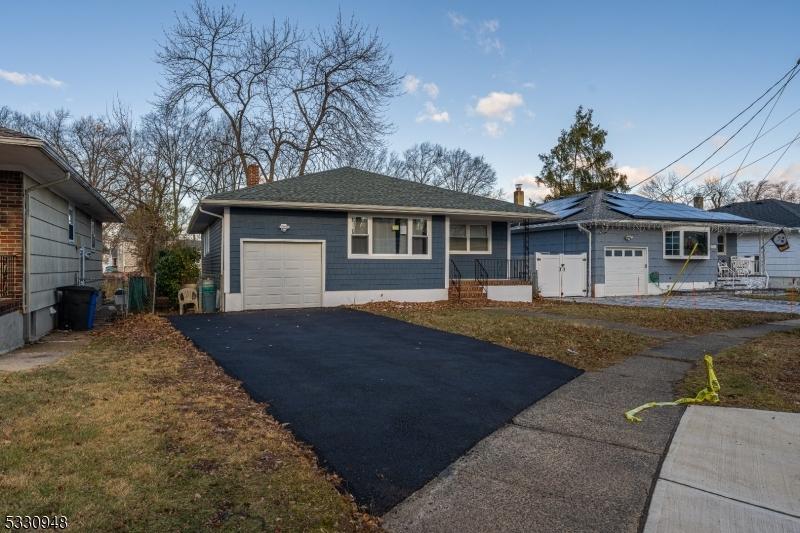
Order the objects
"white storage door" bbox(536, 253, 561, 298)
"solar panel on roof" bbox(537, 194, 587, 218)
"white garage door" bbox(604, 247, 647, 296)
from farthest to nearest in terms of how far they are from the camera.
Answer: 1. "solar panel on roof" bbox(537, 194, 587, 218)
2. "white garage door" bbox(604, 247, 647, 296)
3. "white storage door" bbox(536, 253, 561, 298)

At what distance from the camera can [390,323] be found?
11.1m

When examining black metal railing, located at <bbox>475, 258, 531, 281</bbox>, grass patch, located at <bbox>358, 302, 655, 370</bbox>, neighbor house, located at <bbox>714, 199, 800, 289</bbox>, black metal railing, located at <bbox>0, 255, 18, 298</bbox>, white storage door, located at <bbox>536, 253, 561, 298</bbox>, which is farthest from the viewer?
neighbor house, located at <bbox>714, 199, 800, 289</bbox>

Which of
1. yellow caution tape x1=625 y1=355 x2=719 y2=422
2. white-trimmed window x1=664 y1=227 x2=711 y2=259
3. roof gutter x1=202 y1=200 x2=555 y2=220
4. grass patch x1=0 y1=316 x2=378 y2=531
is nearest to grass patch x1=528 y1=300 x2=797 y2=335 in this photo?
roof gutter x1=202 y1=200 x2=555 y2=220

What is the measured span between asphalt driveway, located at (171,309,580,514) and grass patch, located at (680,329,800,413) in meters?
1.65

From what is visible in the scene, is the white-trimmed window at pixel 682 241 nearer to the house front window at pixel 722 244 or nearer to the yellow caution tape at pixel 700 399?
the house front window at pixel 722 244

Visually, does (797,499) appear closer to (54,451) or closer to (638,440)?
(638,440)

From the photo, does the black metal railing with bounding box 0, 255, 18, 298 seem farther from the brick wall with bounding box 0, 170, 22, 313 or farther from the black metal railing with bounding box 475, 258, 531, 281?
the black metal railing with bounding box 475, 258, 531, 281

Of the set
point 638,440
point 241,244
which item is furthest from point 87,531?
point 241,244

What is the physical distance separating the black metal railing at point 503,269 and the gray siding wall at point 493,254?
0.15 m

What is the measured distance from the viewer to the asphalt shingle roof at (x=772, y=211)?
2707cm

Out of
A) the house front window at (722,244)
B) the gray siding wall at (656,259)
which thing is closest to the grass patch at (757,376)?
the gray siding wall at (656,259)

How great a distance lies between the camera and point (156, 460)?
131 inches

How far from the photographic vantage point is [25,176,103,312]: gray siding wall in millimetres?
9000

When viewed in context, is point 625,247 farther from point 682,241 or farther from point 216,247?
point 216,247
